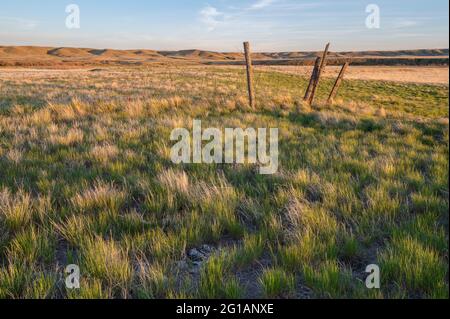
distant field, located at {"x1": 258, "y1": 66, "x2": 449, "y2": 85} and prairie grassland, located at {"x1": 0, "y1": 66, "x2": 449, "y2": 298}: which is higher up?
distant field, located at {"x1": 258, "y1": 66, "x2": 449, "y2": 85}

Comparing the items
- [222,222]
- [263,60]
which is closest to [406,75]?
[222,222]

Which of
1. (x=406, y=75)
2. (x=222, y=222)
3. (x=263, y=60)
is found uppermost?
(x=263, y=60)

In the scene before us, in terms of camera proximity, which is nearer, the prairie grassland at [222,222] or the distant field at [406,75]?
the prairie grassland at [222,222]

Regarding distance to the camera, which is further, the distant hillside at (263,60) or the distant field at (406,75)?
the distant field at (406,75)

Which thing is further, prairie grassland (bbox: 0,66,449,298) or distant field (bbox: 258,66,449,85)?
distant field (bbox: 258,66,449,85)

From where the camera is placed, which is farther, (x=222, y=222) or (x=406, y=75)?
(x=406, y=75)

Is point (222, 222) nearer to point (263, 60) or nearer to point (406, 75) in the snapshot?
point (406, 75)

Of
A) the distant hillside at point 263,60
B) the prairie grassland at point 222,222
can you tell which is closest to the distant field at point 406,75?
the distant hillside at point 263,60

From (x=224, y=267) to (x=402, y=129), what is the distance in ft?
25.0

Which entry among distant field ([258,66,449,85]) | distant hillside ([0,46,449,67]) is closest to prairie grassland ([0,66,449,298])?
distant hillside ([0,46,449,67])

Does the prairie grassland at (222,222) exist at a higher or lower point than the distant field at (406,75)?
lower

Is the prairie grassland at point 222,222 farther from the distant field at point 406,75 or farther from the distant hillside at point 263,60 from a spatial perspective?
the distant field at point 406,75

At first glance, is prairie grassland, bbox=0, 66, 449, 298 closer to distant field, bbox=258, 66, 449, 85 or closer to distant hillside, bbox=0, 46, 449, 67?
distant hillside, bbox=0, 46, 449, 67
